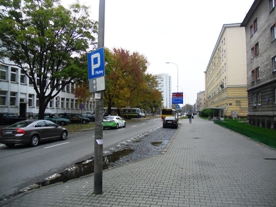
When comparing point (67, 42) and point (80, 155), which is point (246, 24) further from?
point (80, 155)

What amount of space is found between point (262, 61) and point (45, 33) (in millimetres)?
21566

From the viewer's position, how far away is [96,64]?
4.72 metres

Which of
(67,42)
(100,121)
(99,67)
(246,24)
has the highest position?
(246,24)

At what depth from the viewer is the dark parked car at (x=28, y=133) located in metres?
11.9

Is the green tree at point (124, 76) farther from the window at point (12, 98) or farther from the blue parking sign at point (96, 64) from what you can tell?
the blue parking sign at point (96, 64)

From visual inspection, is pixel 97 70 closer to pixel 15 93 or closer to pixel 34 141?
pixel 34 141

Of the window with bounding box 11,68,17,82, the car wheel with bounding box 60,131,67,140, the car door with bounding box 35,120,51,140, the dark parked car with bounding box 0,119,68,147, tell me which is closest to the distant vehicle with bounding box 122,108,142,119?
the window with bounding box 11,68,17,82

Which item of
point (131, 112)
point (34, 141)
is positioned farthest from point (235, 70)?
point (34, 141)

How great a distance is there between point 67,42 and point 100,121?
18.9 m

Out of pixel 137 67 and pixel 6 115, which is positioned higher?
pixel 137 67

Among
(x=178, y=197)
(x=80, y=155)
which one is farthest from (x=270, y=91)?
(x=178, y=197)

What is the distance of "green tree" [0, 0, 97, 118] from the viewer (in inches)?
750

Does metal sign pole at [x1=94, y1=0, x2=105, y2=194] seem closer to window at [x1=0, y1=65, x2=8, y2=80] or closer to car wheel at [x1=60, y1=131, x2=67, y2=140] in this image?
car wheel at [x1=60, y1=131, x2=67, y2=140]

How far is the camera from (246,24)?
29984 millimetres
